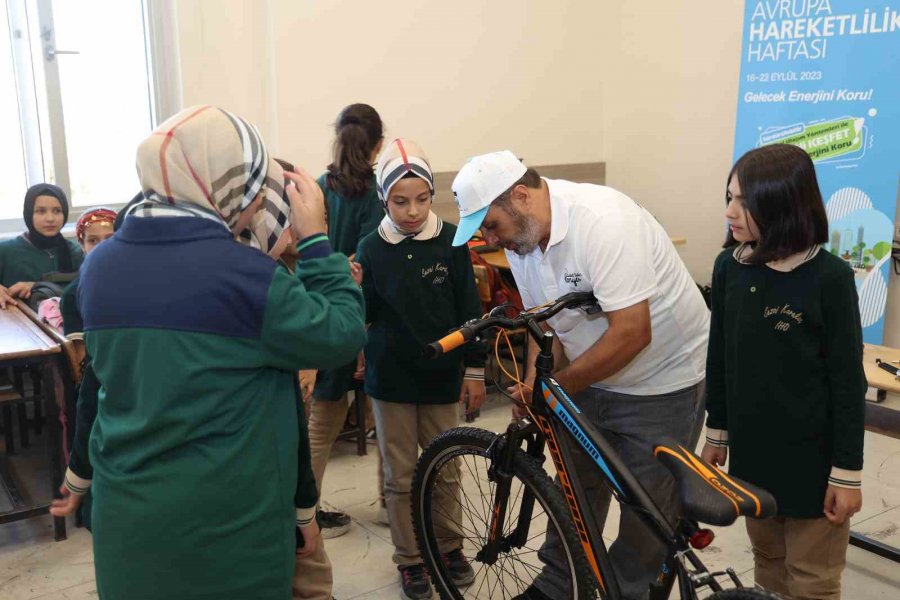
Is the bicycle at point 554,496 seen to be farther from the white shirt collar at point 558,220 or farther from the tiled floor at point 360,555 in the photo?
the tiled floor at point 360,555

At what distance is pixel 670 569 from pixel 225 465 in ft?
2.71

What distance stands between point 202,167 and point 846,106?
4076mm

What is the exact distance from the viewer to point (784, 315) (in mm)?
1815

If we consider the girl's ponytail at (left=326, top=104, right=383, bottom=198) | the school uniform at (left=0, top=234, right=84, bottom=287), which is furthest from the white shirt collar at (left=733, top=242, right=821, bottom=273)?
the school uniform at (left=0, top=234, right=84, bottom=287)

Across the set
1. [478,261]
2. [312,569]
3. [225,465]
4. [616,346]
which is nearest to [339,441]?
[478,261]

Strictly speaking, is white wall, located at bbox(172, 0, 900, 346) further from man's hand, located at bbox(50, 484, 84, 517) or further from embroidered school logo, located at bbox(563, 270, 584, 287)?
man's hand, located at bbox(50, 484, 84, 517)

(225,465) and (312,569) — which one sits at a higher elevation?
(225,465)

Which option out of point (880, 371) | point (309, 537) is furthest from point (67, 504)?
point (880, 371)

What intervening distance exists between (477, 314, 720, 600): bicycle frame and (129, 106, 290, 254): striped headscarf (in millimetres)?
779

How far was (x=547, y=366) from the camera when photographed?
1.94m

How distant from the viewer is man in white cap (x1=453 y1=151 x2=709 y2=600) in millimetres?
1870

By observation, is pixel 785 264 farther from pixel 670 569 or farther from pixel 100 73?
pixel 100 73

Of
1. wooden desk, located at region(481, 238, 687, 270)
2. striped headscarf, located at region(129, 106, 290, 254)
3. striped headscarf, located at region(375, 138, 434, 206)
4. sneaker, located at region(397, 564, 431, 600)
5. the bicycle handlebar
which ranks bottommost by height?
sneaker, located at region(397, 564, 431, 600)

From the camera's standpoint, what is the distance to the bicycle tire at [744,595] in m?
1.39
